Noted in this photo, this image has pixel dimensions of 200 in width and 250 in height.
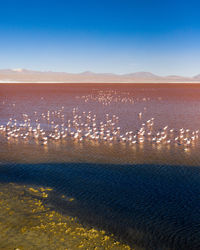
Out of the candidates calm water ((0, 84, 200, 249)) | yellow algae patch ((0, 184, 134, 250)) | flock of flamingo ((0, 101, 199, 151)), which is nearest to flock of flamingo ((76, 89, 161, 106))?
flock of flamingo ((0, 101, 199, 151))

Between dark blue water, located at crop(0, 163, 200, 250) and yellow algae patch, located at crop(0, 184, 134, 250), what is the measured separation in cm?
73

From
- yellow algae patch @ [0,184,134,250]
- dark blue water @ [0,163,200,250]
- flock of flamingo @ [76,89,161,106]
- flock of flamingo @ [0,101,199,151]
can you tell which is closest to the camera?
yellow algae patch @ [0,184,134,250]

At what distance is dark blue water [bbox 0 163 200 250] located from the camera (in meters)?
12.0

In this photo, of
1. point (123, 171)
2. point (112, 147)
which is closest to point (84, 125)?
point (112, 147)

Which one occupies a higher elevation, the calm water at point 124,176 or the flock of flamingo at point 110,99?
the flock of flamingo at point 110,99

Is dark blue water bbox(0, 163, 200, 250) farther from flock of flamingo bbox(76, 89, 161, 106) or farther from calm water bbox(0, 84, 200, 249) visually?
flock of flamingo bbox(76, 89, 161, 106)

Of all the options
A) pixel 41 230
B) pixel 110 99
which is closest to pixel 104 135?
pixel 41 230

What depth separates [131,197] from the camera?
15.4 m

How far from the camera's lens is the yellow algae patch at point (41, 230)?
10.8 meters

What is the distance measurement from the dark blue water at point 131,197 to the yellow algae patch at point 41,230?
73 centimetres

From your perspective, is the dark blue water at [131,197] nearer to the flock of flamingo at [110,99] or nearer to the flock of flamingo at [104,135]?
the flock of flamingo at [104,135]

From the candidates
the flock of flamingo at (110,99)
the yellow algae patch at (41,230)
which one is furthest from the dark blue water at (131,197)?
the flock of flamingo at (110,99)

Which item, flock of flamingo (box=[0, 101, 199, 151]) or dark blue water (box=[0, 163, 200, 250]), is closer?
dark blue water (box=[0, 163, 200, 250])

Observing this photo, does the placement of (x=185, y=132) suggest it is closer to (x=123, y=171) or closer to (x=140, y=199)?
(x=123, y=171)
